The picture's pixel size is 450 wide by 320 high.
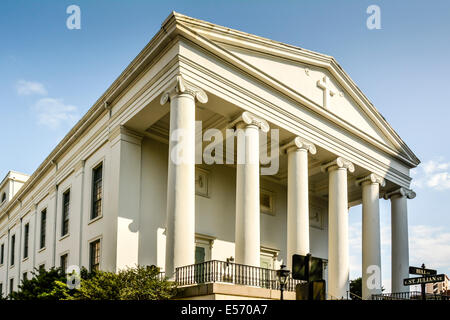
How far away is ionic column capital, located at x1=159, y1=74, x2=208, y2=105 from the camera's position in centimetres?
1883

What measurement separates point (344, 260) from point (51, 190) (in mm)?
18780

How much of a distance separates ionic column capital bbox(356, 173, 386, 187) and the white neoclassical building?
0.08 m

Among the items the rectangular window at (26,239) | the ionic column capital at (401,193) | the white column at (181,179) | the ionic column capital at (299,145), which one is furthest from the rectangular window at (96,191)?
the ionic column capital at (401,193)

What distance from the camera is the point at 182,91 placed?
742 inches

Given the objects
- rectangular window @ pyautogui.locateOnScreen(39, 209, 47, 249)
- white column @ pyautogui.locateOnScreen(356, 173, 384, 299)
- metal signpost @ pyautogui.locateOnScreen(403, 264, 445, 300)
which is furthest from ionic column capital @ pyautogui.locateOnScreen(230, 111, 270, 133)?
rectangular window @ pyautogui.locateOnScreen(39, 209, 47, 249)

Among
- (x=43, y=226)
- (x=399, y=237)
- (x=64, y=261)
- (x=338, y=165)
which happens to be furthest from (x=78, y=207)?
(x=399, y=237)

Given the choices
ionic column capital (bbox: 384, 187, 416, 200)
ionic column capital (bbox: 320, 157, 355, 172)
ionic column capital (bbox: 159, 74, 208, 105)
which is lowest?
ionic column capital (bbox: 384, 187, 416, 200)

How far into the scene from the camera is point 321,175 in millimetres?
31125

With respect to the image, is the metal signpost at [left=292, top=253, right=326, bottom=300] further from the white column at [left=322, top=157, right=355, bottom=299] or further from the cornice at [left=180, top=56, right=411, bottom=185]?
the white column at [left=322, top=157, right=355, bottom=299]

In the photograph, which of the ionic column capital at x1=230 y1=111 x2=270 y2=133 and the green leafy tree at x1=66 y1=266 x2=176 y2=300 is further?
the ionic column capital at x1=230 y1=111 x2=270 y2=133

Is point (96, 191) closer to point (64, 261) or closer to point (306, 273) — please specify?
point (64, 261)

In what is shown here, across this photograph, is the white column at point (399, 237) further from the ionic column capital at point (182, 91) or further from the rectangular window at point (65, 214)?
the rectangular window at point (65, 214)
